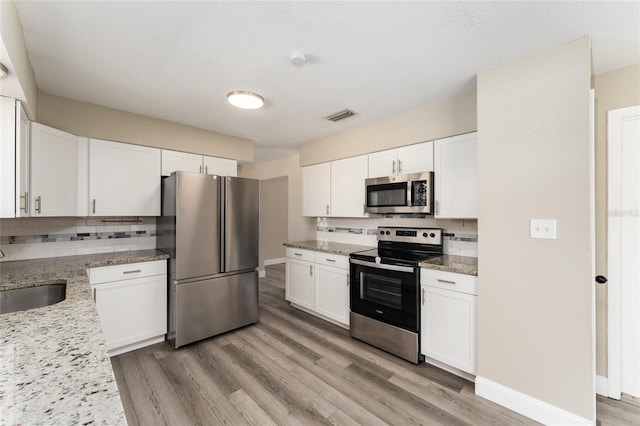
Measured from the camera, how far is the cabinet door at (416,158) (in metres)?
2.82

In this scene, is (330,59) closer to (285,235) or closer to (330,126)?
(330,126)

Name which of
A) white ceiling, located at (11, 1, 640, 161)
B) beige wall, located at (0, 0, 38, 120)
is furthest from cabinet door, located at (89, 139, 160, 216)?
beige wall, located at (0, 0, 38, 120)

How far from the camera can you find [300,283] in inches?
147

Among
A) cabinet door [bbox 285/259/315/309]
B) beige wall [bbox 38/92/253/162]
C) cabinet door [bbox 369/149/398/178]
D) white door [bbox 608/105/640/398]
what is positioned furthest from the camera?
cabinet door [bbox 285/259/315/309]

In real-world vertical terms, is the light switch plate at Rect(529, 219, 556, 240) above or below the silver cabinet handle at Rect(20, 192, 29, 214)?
below

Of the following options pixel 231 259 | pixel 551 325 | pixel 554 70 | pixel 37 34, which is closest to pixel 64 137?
pixel 37 34

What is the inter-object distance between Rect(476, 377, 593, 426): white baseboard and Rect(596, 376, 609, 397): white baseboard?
652 mm

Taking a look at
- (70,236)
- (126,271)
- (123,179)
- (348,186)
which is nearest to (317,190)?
(348,186)

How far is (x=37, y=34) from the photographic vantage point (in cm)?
170

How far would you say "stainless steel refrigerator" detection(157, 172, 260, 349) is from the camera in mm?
2770

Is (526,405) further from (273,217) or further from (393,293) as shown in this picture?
(273,217)

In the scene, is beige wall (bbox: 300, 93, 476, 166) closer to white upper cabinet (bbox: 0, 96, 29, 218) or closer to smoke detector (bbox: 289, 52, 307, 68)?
smoke detector (bbox: 289, 52, 307, 68)

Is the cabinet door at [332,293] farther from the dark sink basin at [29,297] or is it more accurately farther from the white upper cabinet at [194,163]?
the dark sink basin at [29,297]

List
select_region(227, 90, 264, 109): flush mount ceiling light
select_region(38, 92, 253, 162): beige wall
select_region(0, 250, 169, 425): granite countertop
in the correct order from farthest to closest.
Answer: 1. select_region(38, 92, 253, 162): beige wall
2. select_region(227, 90, 264, 109): flush mount ceiling light
3. select_region(0, 250, 169, 425): granite countertop
